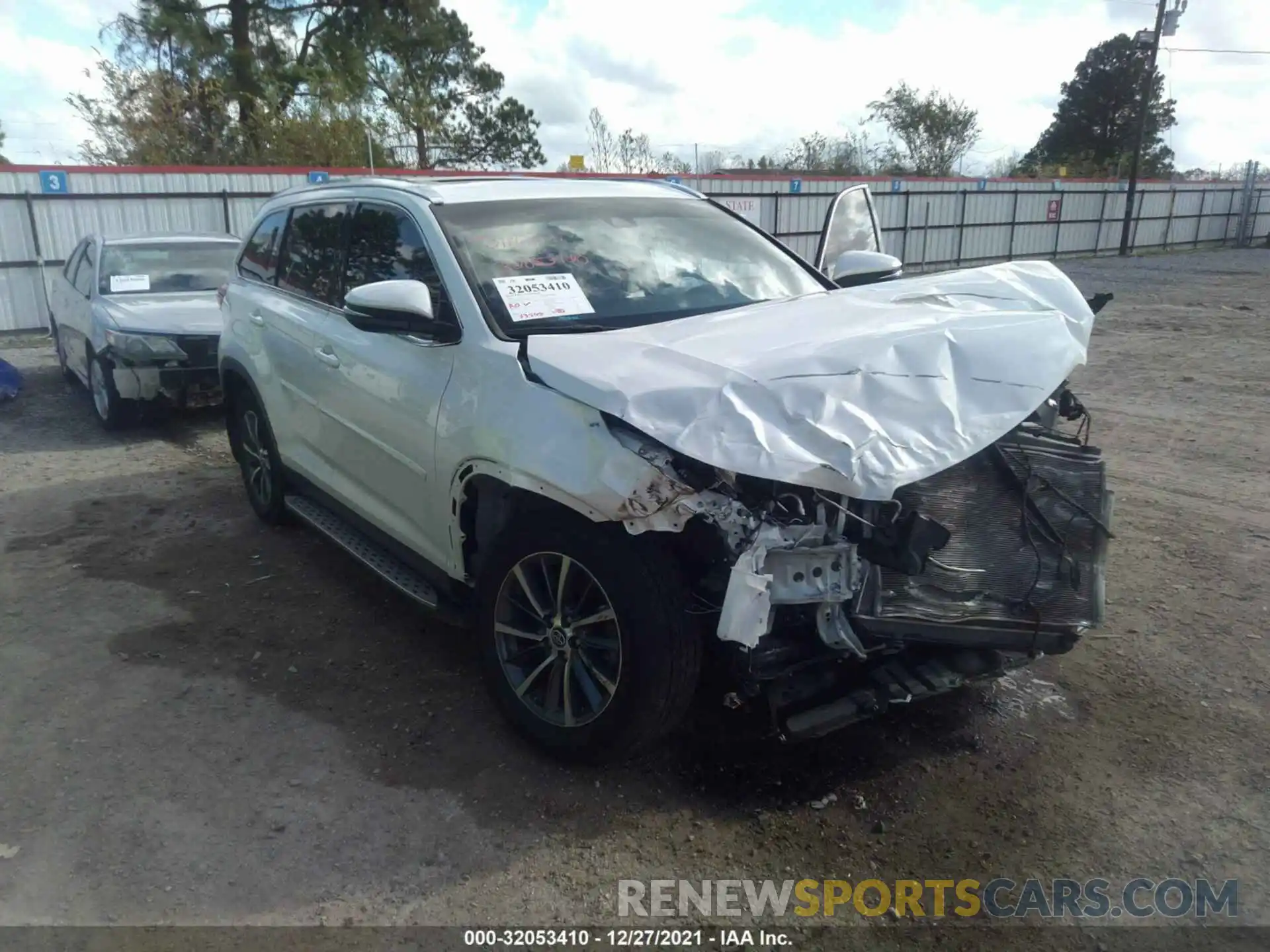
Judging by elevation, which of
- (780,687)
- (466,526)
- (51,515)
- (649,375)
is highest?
(649,375)

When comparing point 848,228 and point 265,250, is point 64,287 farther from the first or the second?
point 848,228

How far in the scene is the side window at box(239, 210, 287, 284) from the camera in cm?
530

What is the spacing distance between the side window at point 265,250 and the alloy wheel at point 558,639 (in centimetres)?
292

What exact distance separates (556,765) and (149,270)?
304 inches

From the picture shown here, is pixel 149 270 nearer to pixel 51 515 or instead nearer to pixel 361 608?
pixel 51 515

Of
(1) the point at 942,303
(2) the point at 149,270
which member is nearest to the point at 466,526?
(1) the point at 942,303

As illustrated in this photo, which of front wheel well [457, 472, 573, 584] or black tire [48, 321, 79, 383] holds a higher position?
front wheel well [457, 472, 573, 584]

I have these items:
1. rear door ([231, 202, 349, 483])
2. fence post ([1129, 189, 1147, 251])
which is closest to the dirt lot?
rear door ([231, 202, 349, 483])

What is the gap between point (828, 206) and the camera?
9891 millimetres

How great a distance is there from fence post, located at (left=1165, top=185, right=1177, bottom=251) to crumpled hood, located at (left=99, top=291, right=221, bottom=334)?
1277 inches

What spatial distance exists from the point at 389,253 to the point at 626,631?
2117 mm

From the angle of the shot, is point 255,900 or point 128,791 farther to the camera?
point 128,791

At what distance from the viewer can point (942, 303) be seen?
11.9ft

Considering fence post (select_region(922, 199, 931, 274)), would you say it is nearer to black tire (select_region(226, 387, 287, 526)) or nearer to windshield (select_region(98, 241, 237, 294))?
windshield (select_region(98, 241, 237, 294))
